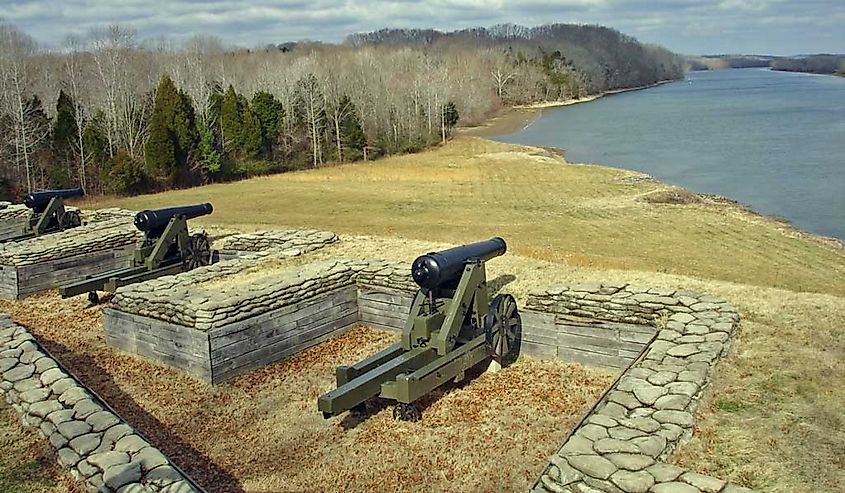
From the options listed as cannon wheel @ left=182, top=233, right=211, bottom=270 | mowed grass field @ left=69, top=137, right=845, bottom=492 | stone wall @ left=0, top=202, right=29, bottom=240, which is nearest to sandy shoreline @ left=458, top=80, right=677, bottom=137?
mowed grass field @ left=69, top=137, right=845, bottom=492

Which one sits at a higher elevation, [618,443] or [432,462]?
[618,443]

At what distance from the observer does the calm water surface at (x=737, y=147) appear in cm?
2550

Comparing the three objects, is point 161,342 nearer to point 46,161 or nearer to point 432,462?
point 432,462

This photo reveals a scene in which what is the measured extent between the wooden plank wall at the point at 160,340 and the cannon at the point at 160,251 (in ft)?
5.16

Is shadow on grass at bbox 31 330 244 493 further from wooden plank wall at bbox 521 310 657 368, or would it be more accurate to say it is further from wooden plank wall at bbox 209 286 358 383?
wooden plank wall at bbox 521 310 657 368

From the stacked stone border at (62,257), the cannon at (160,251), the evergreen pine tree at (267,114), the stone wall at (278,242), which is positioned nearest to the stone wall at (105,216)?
the stacked stone border at (62,257)

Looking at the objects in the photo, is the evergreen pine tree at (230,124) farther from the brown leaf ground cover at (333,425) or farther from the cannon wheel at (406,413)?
the cannon wheel at (406,413)

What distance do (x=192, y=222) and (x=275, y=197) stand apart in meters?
6.78

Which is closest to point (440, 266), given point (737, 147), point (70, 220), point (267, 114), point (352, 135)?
point (70, 220)

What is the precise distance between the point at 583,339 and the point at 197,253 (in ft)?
21.8

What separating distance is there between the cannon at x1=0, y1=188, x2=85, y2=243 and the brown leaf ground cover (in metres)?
6.51

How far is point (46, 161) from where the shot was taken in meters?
29.0

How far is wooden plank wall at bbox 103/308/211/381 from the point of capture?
771 centimetres

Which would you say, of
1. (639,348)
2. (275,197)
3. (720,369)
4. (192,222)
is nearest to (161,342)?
(639,348)
